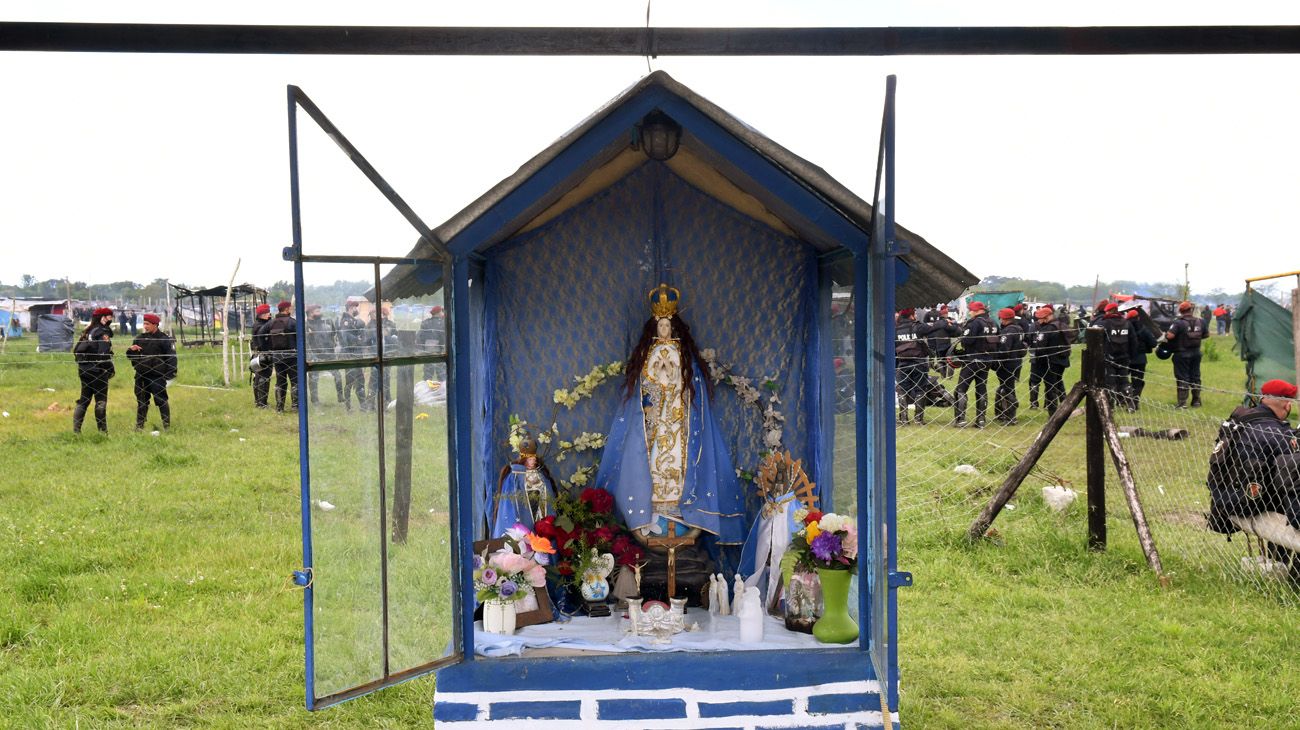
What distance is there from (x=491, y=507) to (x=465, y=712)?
1.43 metres

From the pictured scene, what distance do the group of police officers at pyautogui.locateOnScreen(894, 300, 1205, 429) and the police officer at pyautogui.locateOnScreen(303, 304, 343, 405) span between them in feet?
38.0

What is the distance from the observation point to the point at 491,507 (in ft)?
20.4

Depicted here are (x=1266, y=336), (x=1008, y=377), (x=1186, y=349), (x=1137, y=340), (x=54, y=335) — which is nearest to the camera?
(x=1266, y=336)

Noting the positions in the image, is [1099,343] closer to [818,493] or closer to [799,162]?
[818,493]

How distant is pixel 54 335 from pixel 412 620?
2496 cm

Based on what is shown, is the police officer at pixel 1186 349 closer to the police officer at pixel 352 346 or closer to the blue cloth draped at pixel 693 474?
the blue cloth draped at pixel 693 474

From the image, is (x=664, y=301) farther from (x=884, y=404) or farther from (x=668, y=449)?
(x=884, y=404)

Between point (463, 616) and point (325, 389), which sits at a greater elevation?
point (325, 389)

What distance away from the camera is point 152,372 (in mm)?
15086

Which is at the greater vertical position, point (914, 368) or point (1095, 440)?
point (914, 368)

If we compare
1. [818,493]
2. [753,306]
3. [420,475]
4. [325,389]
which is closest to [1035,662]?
[818,493]

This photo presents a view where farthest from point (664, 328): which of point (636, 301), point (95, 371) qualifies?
point (95, 371)

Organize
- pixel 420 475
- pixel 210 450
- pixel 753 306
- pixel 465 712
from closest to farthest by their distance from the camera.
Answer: pixel 420 475
pixel 465 712
pixel 753 306
pixel 210 450

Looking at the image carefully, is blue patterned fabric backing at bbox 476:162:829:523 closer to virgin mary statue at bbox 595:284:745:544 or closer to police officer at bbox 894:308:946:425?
virgin mary statue at bbox 595:284:745:544
